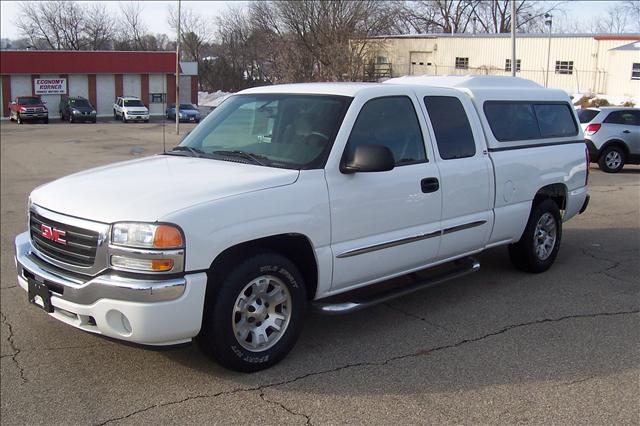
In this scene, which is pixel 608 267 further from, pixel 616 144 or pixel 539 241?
pixel 616 144

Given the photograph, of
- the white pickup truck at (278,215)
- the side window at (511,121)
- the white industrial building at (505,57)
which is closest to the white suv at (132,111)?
the white industrial building at (505,57)

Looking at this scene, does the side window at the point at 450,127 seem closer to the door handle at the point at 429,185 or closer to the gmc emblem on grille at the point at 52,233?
the door handle at the point at 429,185

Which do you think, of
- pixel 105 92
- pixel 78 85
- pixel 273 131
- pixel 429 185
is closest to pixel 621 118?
pixel 429 185

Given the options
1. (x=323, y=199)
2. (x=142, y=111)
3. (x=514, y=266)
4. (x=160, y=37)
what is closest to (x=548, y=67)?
(x=142, y=111)

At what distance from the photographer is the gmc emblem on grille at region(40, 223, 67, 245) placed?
3.91 metres

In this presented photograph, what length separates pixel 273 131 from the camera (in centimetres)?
480

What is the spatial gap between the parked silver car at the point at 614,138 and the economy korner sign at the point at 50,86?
4405 centimetres

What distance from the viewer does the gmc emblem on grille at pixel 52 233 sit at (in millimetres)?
3912

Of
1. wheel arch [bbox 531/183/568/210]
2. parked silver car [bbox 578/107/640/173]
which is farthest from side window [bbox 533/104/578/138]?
parked silver car [bbox 578/107/640/173]

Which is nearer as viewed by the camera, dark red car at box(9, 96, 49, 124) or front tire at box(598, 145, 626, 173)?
front tire at box(598, 145, 626, 173)

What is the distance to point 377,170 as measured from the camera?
429cm

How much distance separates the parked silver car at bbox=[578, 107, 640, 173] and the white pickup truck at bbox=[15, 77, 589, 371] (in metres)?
11.6

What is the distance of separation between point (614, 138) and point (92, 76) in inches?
1747

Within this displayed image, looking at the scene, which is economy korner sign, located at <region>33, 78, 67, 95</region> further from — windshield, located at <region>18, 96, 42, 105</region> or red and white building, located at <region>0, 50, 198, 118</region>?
windshield, located at <region>18, 96, 42, 105</region>
